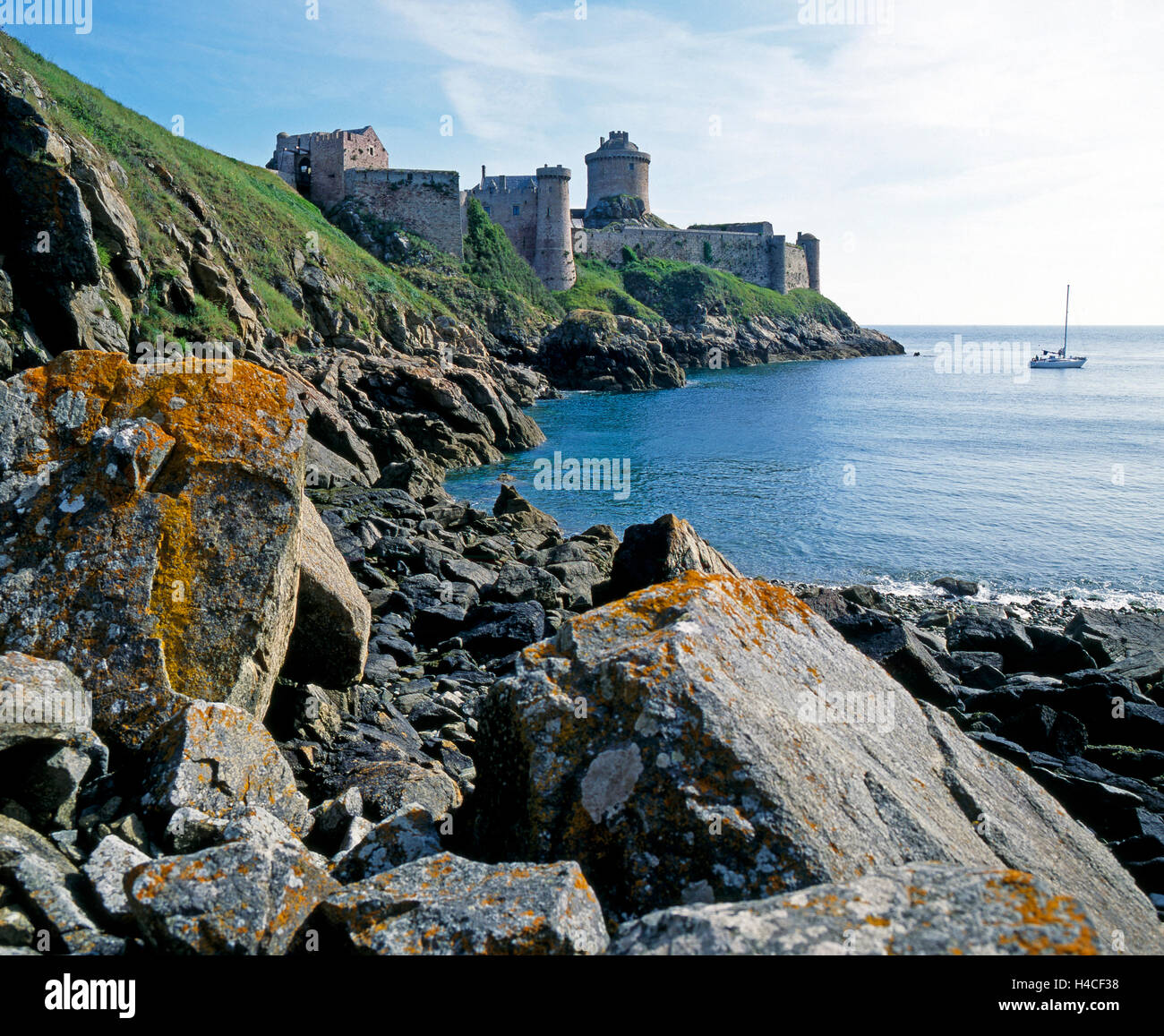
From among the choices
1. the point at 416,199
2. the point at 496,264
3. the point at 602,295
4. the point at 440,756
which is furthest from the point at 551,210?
the point at 440,756

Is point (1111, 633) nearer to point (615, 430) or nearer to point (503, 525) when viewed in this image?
point (503, 525)

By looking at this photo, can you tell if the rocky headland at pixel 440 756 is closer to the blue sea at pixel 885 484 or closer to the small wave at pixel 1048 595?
the small wave at pixel 1048 595

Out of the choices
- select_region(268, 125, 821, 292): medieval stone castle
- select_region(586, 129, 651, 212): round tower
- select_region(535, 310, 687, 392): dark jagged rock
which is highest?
select_region(586, 129, 651, 212): round tower

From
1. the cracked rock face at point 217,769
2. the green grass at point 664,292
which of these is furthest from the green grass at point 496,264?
the cracked rock face at point 217,769

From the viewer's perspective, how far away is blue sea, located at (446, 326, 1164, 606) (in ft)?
79.9

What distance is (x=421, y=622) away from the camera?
42.2 feet

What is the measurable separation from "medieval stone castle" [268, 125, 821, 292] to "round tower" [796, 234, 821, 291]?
0.50 feet

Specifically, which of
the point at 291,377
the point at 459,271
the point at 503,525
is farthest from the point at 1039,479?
the point at 459,271

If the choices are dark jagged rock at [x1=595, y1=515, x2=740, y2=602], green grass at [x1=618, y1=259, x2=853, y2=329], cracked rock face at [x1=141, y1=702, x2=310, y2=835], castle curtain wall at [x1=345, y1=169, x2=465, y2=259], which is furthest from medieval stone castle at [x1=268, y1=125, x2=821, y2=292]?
cracked rock face at [x1=141, y1=702, x2=310, y2=835]

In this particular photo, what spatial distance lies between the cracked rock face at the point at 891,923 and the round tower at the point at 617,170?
4738 inches

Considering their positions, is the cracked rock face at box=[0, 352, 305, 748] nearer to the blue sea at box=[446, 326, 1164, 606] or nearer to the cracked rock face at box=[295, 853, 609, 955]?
the cracked rock face at box=[295, 853, 609, 955]

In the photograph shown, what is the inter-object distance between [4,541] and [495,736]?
151 inches

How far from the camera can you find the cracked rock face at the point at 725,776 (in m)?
3.64

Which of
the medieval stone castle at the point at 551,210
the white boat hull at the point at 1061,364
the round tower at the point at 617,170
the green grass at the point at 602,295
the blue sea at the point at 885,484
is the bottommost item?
the blue sea at the point at 885,484
